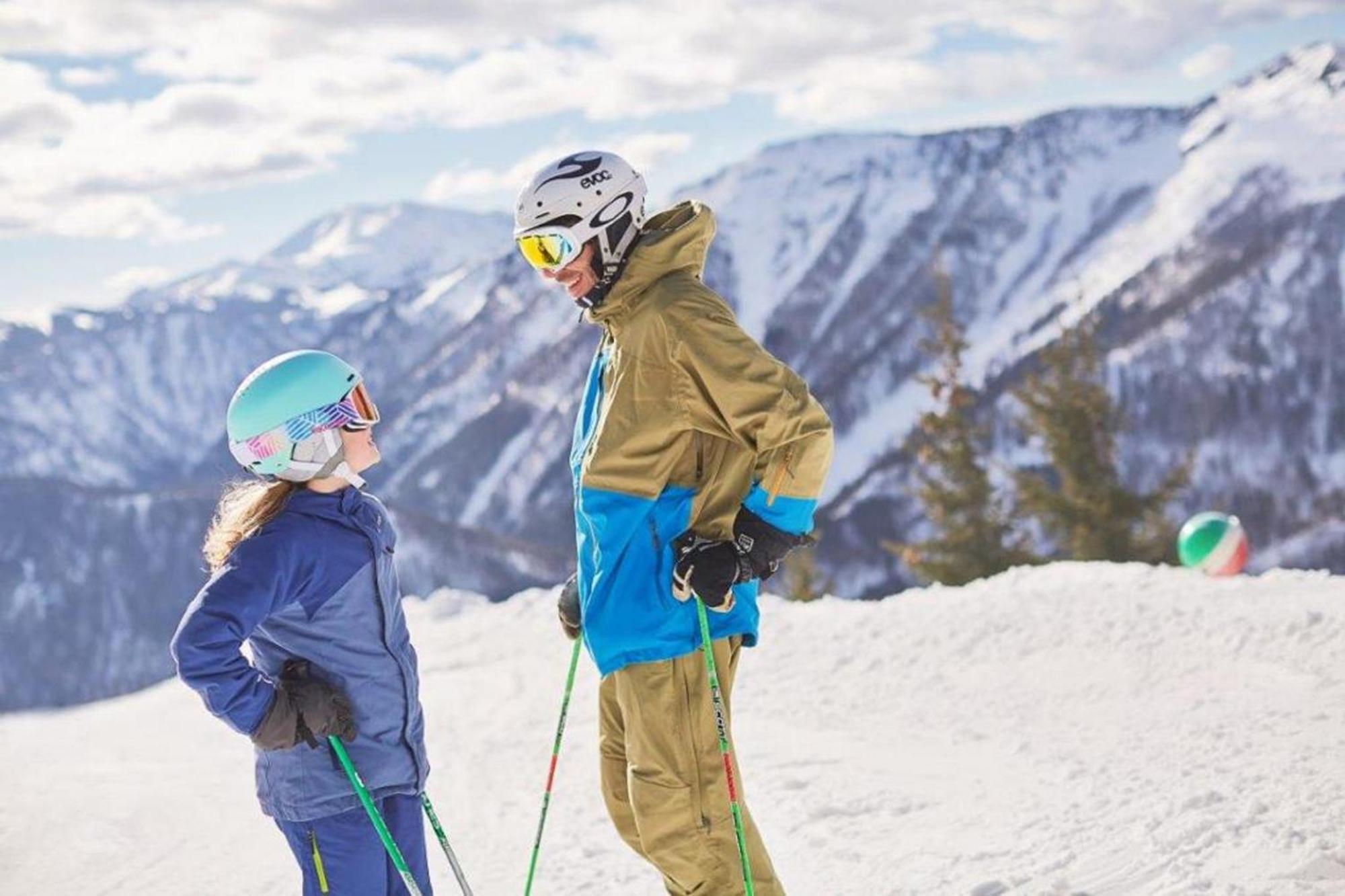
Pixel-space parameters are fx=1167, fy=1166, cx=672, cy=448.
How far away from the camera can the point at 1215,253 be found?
515 feet

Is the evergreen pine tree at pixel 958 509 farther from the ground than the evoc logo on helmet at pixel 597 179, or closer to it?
closer to it

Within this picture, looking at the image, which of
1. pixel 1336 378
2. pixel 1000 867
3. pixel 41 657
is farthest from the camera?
pixel 41 657

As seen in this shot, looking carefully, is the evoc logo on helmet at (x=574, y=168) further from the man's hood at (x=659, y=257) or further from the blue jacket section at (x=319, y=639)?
the blue jacket section at (x=319, y=639)

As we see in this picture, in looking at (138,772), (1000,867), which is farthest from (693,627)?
(138,772)

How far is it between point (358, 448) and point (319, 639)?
633mm

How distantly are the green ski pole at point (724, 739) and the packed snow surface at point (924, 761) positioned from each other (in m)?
1.35

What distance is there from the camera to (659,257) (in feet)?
12.4

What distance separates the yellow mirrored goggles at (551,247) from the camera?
3898 mm

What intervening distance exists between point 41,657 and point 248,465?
19332 centimetres

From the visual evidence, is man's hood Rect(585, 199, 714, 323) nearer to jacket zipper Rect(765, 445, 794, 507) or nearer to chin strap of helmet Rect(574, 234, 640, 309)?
chin strap of helmet Rect(574, 234, 640, 309)

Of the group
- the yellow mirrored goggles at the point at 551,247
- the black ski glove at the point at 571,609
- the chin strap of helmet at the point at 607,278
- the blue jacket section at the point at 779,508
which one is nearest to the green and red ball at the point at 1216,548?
the black ski glove at the point at 571,609

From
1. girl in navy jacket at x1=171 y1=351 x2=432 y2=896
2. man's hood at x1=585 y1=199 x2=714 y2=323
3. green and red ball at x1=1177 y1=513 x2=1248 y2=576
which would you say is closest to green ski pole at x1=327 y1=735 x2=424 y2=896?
girl in navy jacket at x1=171 y1=351 x2=432 y2=896

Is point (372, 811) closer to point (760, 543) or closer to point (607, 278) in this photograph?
point (760, 543)

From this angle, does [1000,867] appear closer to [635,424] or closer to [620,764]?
[620,764]
